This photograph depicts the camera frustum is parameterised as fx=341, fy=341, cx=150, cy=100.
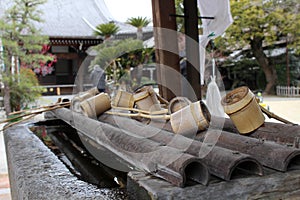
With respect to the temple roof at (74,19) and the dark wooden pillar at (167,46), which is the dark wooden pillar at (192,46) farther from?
the temple roof at (74,19)

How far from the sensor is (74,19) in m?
16.3

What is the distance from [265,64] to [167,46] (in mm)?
14100

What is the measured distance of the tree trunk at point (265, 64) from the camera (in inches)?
609

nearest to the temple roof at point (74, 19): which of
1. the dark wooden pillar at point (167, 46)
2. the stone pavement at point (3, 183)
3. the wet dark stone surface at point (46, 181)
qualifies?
the stone pavement at point (3, 183)

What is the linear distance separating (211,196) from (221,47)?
1576 cm

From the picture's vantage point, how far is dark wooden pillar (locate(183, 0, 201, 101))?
2551mm

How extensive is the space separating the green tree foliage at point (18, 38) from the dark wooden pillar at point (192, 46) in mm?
6736

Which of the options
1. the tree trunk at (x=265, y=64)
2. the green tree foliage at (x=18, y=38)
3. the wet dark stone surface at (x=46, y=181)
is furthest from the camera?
the tree trunk at (x=265, y=64)

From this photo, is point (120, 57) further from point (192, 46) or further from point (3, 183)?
point (192, 46)

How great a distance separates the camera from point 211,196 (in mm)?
682

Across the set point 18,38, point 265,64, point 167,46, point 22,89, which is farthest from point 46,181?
point 265,64

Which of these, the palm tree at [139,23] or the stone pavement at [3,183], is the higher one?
the palm tree at [139,23]

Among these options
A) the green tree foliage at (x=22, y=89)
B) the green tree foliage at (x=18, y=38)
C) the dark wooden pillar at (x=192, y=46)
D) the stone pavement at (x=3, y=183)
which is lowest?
the stone pavement at (x=3, y=183)

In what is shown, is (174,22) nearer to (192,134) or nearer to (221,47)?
(192,134)
